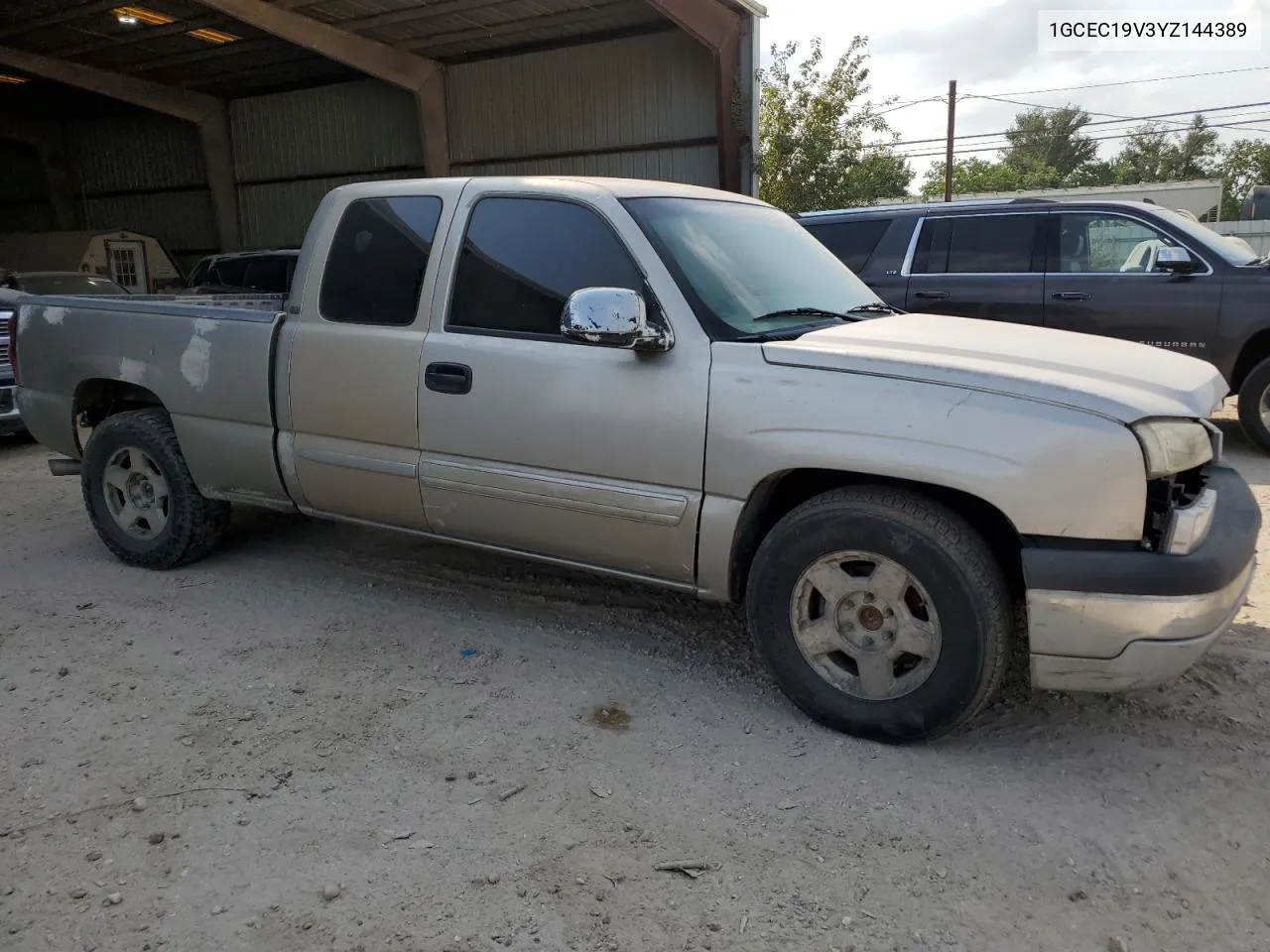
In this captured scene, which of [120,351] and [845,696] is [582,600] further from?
[120,351]

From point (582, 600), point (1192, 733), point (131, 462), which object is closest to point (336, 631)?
point (582, 600)

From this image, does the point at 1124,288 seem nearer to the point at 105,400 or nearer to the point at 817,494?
the point at 817,494

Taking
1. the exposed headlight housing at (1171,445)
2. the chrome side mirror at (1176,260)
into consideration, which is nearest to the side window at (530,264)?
the exposed headlight housing at (1171,445)

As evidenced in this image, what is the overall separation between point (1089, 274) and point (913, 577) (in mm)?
5506

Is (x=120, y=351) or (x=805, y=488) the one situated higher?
(x=120, y=351)

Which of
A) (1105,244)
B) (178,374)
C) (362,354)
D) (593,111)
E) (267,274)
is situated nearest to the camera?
(362,354)

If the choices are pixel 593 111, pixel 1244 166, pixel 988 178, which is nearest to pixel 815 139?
pixel 593 111

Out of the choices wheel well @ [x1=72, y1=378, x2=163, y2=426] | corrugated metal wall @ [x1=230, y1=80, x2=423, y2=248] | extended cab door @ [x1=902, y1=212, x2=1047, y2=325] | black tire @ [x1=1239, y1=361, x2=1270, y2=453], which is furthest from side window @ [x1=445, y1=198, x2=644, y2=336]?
corrugated metal wall @ [x1=230, y1=80, x2=423, y2=248]

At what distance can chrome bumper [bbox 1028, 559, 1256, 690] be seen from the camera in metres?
2.62

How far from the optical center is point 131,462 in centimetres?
485

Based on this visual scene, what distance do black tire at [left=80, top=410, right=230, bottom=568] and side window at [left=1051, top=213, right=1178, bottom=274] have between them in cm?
642

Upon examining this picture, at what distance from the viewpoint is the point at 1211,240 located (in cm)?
716

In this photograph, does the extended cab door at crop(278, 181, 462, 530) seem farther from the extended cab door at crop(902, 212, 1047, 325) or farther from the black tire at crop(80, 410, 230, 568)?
the extended cab door at crop(902, 212, 1047, 325)

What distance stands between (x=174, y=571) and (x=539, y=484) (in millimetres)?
2505
